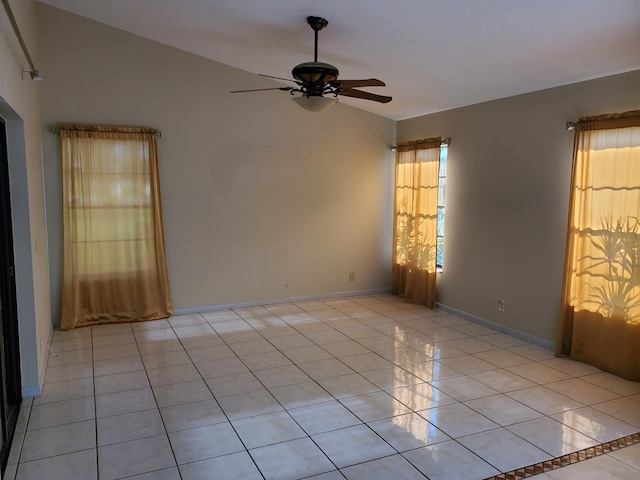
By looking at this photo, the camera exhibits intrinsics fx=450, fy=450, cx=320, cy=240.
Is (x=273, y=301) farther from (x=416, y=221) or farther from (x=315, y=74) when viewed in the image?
(x=315, y=74)

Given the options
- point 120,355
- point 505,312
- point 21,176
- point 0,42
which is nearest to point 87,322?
point 120,355

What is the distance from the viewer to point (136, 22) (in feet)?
15.1

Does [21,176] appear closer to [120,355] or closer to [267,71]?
[120,355]

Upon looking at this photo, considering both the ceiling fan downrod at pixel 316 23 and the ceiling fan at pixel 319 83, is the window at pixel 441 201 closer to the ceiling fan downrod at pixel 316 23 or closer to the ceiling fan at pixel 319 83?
the ceiling fan at pixel 319 83

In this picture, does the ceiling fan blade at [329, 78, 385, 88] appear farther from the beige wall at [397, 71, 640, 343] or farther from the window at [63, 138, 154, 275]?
the window at [63, 138, 154, 275]

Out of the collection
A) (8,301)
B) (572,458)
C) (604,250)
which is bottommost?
(572,458)

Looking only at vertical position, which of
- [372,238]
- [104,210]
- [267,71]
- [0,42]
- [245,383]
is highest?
[267,71]

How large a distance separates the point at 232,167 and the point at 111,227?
1562 millimetres

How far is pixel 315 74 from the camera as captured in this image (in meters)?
3.26

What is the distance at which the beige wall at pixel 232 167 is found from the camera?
484 centimetres

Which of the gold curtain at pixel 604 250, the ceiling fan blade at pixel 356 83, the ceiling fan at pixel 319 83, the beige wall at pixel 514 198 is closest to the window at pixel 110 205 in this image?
the ceiling fan at pixel 319 83

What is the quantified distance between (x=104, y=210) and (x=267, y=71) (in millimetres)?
2466

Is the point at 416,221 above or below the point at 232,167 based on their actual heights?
below

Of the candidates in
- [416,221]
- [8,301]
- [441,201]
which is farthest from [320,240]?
[8,301]
